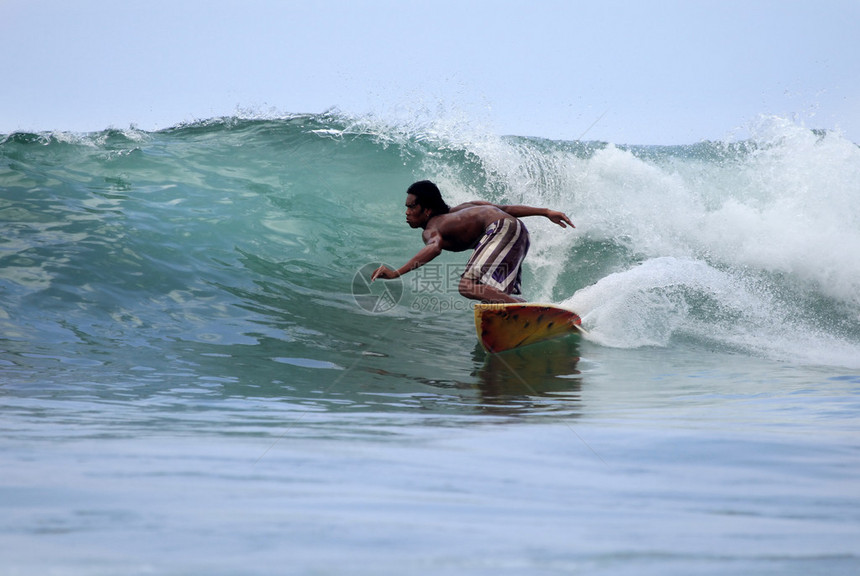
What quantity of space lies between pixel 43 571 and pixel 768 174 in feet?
34.8

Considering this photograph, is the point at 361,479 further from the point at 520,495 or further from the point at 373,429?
the point at 373,429

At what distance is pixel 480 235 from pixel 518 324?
0.93 m

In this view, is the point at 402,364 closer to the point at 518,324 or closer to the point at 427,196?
the point at 518,324

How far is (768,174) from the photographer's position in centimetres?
1021

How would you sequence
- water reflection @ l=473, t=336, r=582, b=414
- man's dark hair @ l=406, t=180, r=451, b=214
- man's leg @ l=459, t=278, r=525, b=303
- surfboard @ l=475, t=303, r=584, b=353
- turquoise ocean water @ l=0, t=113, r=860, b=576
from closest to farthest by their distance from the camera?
turquoise ocean water @ l=0, t=113, r=860, b=576, water reflection @ l=473, t=336, r=582, b=414, surfboard @ l=475, t=303, r=584, b=353, man's leg @ l=459, t=278, r=525, b=303, man's dark hair @ l=406, t=180, r=451, b=214

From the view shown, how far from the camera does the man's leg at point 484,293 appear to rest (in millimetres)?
5945

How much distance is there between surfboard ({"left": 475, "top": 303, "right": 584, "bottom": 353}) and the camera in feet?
18.5

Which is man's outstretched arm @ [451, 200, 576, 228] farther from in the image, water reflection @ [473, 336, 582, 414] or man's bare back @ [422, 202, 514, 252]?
water reflection @ [473, 336, 582, 414]

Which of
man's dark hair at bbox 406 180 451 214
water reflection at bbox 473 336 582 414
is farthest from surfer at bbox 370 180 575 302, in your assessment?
water reflection at bbox 473 336 582 414

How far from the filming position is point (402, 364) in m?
5.18

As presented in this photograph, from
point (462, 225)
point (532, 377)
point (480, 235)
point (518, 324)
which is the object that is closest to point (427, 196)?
point (462, 225)

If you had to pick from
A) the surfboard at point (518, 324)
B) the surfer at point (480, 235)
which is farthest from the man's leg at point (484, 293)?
the surfboard at point (518, 324)

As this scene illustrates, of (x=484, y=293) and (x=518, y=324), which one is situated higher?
(x=484, y=293)

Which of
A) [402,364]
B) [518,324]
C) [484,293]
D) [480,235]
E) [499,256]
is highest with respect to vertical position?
[480,235]
